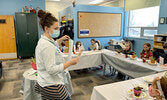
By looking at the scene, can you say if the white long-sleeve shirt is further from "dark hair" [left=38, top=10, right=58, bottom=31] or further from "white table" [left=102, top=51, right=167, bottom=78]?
"white table" [left=102, top=51, right=167, bottom=78]

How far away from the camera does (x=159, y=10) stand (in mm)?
4570

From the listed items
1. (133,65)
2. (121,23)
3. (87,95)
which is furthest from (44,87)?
(121,23)

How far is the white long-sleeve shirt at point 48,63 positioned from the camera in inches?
43.3

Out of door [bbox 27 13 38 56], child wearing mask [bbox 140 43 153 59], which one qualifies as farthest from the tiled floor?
door [bbox 27 13 38 56]

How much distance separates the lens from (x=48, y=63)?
1.09 meters

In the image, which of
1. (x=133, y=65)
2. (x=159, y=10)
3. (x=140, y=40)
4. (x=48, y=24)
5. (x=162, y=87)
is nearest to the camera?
(x=162, y=87)

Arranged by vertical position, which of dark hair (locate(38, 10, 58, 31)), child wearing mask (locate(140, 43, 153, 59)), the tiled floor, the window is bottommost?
the tiled floor

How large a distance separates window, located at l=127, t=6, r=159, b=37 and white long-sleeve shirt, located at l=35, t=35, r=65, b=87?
5.05 m

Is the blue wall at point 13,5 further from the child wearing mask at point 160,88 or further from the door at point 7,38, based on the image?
the child wearing mask at point 160,88

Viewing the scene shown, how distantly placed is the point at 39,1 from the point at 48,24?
584cm

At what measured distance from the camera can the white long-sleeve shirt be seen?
3.60 feet

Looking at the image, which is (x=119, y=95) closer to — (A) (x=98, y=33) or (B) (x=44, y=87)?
(B) (x=44, y=87)

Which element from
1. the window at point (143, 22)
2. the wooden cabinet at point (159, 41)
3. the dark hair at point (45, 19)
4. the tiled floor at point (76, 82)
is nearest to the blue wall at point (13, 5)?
the tiled floor at point (76, 82)

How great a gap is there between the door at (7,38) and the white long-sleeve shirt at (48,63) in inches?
213
